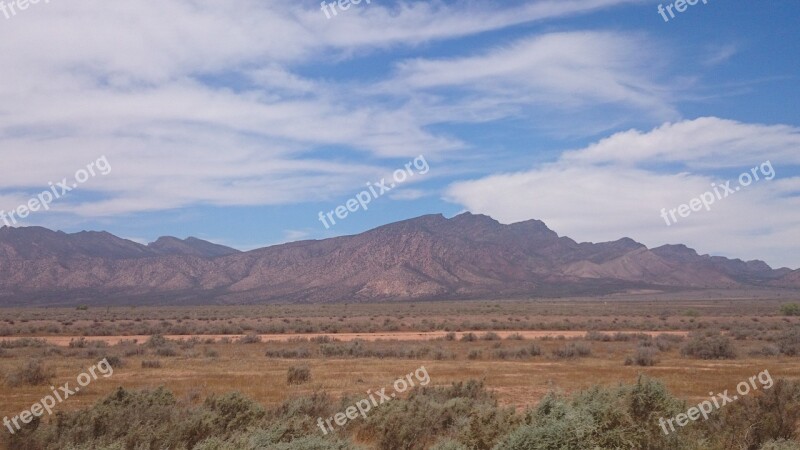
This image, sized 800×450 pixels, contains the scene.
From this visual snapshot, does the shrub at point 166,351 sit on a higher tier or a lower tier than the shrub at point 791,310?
higher

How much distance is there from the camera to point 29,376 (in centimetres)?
1969

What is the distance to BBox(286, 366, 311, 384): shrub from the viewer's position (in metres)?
20.2

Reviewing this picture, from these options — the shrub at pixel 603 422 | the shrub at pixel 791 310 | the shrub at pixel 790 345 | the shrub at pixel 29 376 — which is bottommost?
the shrub at pixel 791 310

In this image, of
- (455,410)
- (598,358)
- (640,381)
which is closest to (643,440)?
(640,381)

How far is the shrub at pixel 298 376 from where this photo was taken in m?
20.2

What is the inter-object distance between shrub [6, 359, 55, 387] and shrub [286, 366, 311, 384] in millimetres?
7638

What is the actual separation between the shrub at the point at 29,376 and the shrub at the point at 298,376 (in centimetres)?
764

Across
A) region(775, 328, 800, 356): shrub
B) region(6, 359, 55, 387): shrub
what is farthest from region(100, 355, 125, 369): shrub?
region(775, 328, 800, 356): shrub

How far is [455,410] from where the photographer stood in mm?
11047

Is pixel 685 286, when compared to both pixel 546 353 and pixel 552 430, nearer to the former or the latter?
pixel 546 353

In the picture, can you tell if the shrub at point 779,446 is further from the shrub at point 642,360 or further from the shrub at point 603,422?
the shrub at point 642,360

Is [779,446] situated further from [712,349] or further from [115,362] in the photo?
[115,362]

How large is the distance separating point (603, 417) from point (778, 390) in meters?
→ 4.41

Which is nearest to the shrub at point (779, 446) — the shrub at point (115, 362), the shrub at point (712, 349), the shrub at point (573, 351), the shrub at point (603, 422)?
the shrub at point (603, 422)
